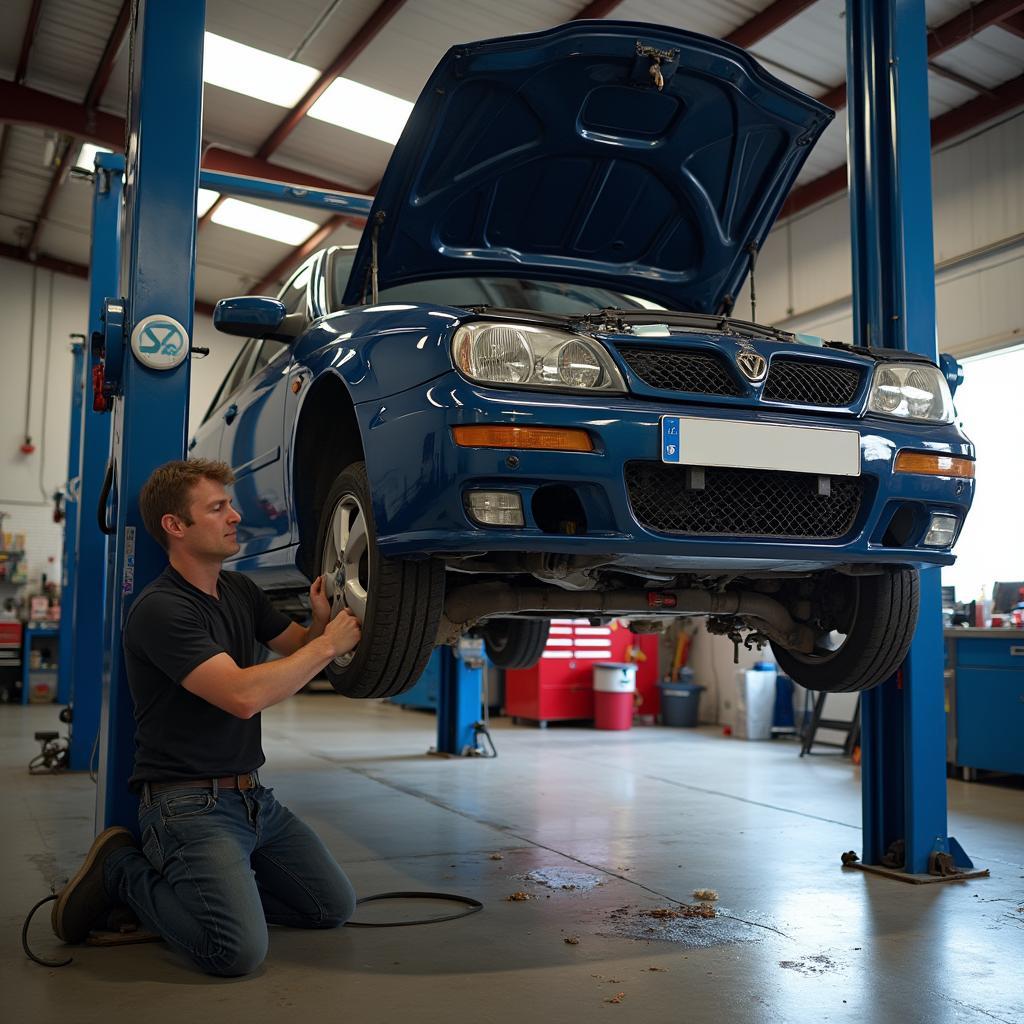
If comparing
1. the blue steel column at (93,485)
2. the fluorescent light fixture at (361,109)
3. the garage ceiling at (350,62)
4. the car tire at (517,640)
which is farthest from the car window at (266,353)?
the fluorescent light fixture at (361,109)

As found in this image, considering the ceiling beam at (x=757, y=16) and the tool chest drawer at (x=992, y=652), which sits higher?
the ceiling beam at (x=757, y=16)

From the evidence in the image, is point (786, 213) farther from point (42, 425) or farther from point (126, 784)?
point (42, 425)

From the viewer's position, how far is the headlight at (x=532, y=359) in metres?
2.23

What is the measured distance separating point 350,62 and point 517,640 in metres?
5.85

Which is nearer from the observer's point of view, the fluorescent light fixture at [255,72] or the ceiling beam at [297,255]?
the fluorescent light fixture at [255,72]

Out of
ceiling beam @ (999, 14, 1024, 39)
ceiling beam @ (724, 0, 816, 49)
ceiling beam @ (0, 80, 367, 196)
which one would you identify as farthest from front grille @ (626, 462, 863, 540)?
ceiling beam @ (0, 80, 367, 196)

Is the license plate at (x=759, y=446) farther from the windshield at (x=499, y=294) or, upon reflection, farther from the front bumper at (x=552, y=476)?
the windshield at (x=499, y=294)

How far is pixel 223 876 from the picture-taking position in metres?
2.29

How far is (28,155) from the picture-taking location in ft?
39.7

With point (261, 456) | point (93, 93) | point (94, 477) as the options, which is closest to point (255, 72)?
point (93, 93)

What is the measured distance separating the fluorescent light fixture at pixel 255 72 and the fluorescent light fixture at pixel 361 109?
0.66 feet

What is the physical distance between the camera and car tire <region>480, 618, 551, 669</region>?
4277 millimetres

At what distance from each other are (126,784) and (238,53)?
756 cm

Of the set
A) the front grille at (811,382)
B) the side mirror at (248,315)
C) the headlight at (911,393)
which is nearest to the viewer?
the front grille at (811,382)
